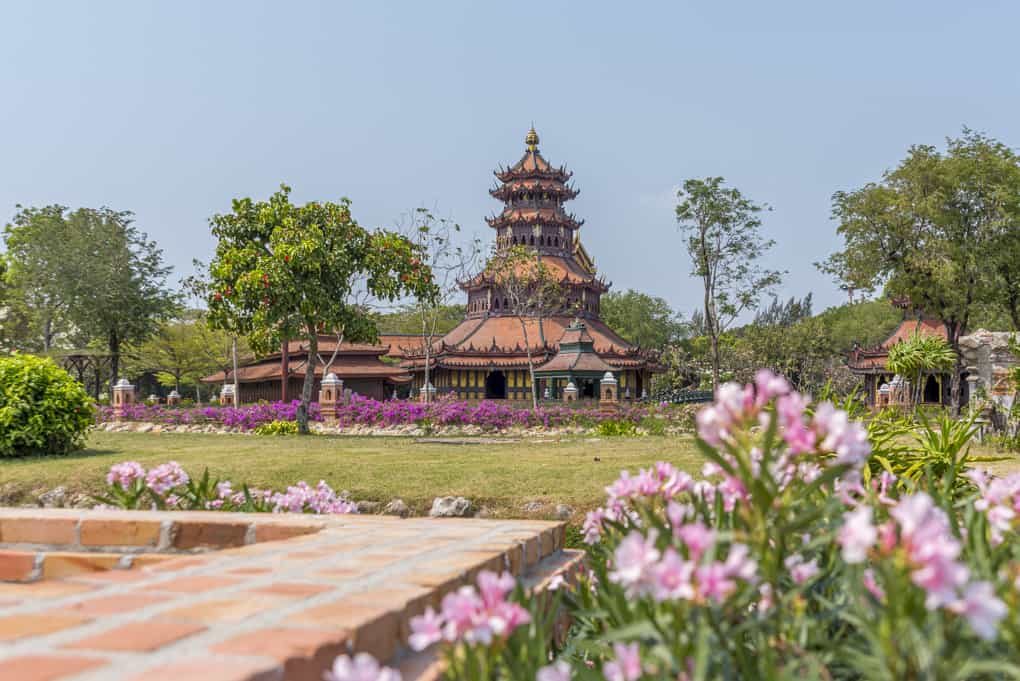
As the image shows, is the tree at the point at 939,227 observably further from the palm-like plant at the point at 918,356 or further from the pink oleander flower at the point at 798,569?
the pink oleander flower at the point at 798,569

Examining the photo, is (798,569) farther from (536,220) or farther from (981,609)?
(536,220)

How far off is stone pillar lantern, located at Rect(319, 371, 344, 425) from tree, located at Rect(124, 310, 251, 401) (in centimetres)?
1947

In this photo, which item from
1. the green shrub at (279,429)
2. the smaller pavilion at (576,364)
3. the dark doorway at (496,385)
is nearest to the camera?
the green shrub at (279,429)

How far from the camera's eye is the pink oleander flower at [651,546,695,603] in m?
1.48

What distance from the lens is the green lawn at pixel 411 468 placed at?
8.73m

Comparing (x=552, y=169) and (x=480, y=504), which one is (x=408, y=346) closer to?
(x=552, y=169)

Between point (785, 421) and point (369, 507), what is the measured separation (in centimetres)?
748

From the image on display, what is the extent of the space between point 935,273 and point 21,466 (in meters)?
29.4

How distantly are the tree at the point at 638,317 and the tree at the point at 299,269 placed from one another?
43068 mm

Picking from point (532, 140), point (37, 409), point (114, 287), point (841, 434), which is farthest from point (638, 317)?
point (841, 434)

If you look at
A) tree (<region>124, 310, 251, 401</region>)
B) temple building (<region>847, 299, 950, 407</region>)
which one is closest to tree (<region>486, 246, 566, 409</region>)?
temple building (<region>847, 299, 950, 407</region>)

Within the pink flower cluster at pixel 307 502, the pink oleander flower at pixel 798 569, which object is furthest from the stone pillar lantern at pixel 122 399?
the pink oleander flower at pixel 798 569

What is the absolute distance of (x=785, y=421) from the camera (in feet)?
5.68

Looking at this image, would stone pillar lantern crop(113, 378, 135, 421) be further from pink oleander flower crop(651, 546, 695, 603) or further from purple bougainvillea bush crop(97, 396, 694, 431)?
pink oleander flower crop(651, 546, 695, 603)
